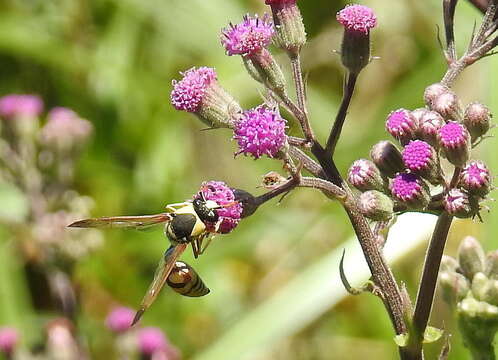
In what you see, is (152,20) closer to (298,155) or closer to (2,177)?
(2,177)

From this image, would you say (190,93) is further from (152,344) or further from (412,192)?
(152,344)

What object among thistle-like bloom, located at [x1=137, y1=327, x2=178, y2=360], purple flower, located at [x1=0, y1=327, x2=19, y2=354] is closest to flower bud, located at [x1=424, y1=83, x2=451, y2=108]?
thistle-like bloom, located at [x1=137, y1=327, x2=178, y2=360]

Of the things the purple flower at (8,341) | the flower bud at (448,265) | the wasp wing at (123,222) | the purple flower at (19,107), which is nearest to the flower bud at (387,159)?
the flower bud at (448,265)

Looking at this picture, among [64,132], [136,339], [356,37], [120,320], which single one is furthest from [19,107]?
[356,37]

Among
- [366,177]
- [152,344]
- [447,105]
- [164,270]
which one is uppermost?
[447,105]

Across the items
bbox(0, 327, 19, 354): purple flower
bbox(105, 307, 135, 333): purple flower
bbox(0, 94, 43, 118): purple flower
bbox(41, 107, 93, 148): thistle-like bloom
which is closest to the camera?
bbox(0, 327, 19, 354): purple flower

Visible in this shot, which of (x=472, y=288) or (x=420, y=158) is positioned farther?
(x=472, y=288)

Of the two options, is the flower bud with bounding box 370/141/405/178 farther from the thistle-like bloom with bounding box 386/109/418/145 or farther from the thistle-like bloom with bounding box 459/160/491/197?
the thistle-like bloom with bounding box 459/160/491/197
